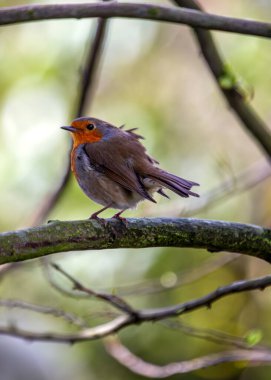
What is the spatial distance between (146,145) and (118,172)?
3592 mm

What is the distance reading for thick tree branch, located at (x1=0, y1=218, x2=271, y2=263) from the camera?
2.69 meters

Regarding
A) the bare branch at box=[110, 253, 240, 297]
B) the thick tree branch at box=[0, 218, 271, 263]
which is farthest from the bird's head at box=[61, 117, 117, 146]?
the thick tree branch at box=[0, 218, 271, 263]

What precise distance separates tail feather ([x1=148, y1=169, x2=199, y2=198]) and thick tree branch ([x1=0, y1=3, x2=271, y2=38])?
0.79 meters

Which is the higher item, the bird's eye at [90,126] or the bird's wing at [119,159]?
the bird's eye at [90,126]

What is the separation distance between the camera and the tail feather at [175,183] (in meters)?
3.53

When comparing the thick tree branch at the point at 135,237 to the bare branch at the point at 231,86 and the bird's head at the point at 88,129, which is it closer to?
the bare branch at the point at 231,86

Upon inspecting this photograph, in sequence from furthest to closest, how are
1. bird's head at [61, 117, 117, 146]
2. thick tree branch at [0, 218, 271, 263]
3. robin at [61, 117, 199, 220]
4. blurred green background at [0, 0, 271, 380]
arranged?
1. blurred green background at [0, 0, 271, 380]
2. bird's head at [61, 117, 117, 146]
3. robin at [61, 117, 199, 220]
4. thick tree branch at [0, 218, 271, 263]

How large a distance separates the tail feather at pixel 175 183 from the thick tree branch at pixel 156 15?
0.79 metres

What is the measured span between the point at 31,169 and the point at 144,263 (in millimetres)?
1649

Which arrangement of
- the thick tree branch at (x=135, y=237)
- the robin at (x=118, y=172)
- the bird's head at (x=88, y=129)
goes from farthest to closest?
the bird's head at (x=88, y=129) < the robin at (x=118, y=172) < the thick tree branch at (x=135, y=237)

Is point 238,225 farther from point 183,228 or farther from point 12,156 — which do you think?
point 12,156

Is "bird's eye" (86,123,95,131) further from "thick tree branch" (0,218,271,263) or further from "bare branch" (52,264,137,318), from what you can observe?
"thick tree branch" (0,218,271,263)

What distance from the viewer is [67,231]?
286 centimetres

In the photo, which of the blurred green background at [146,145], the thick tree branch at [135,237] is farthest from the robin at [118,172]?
the blurred green background at [146,145]
